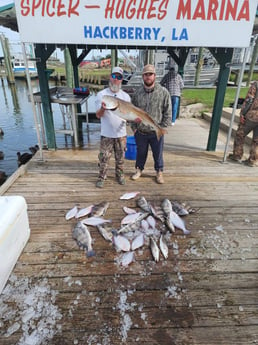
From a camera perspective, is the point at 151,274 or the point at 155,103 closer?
the point at 151,274

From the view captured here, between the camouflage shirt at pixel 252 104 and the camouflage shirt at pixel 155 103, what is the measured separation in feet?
6.34

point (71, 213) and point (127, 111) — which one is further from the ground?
point (127, 111)

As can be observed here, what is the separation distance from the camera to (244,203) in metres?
3.49

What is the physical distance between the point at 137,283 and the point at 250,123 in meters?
3.94

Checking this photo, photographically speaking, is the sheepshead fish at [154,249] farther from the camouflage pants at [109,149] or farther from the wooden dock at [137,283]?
the camouflage pants at [109,149]

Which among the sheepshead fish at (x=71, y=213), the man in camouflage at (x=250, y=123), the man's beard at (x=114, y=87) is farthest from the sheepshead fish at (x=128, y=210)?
the man in camouflage at (x=250, y=123)

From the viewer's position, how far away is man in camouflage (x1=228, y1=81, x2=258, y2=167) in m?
4.39

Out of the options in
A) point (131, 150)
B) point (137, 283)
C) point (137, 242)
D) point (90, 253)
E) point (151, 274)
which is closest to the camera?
point (137, 283)

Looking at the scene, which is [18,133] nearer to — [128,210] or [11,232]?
[128,210]

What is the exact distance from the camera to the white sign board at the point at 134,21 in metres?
3.49

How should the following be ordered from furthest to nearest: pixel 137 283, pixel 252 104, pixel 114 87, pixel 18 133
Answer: pixel 18 133
pixel 252 104
pixel 114 87
pixel 137 283

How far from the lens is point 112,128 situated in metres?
3.54

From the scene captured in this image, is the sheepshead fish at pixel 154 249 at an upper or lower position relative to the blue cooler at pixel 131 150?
lower

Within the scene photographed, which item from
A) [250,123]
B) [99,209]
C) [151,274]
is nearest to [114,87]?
[99,209]
